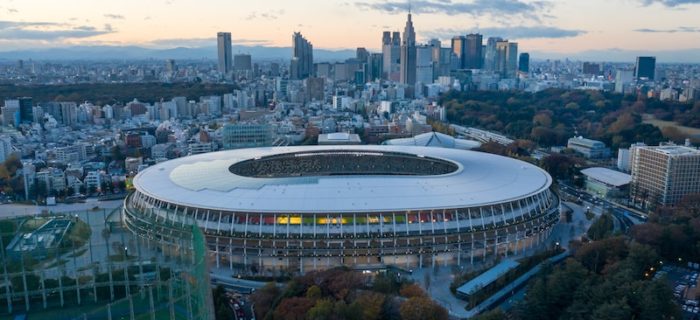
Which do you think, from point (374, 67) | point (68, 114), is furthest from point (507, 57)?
point (68, 114)

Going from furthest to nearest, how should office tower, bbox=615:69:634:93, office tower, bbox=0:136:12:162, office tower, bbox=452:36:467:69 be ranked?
office tower, bbox=452:36:467:69
office tower, bbox=615:69:634:93
office tower, bbox=0:136:12:162

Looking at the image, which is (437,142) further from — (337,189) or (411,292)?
(411,292)

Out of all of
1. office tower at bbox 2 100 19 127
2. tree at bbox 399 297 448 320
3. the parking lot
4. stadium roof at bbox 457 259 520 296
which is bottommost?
the parking lot

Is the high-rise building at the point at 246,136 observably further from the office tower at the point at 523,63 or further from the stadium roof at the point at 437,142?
the office tower at the point at 523,63

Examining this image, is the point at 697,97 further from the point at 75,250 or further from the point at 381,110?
the point at 75,250

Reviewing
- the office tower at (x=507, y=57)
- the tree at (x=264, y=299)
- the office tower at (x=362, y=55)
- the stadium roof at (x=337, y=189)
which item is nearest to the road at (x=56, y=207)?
the stadium roof at (x=337, y=189)

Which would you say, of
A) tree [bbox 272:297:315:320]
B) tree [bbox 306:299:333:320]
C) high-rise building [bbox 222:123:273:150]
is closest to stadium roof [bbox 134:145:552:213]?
tree [bbox 272:297:315:320]

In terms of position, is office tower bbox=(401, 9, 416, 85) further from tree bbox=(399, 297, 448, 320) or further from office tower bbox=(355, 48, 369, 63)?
tree bbox=(399, 297, 448, 320)
